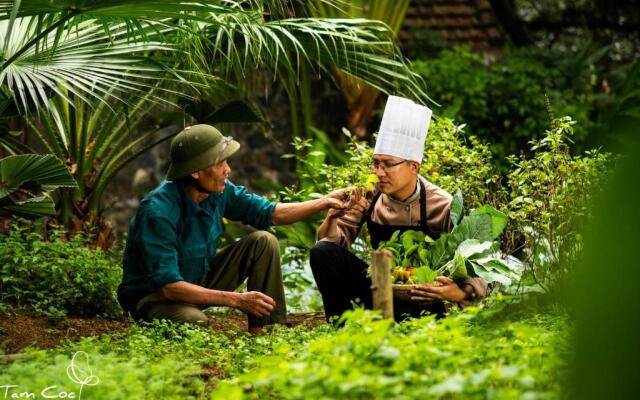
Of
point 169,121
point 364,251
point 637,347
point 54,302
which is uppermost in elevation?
point 637,347

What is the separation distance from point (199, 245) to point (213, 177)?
0.36m

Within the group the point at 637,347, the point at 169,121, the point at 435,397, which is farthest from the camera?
the point at 169,121

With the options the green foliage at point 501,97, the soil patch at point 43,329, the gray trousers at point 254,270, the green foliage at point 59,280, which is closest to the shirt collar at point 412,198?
the gray trousers at point 254,270

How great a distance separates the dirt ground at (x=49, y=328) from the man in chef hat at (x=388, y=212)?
1.97ft

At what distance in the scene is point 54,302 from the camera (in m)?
5.41

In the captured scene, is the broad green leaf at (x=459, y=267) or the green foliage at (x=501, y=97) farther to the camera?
the green foliage at (x=501, y=97)

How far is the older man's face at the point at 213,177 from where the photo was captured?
4.72 metres

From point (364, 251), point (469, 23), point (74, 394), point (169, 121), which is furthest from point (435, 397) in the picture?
point (469, 23)

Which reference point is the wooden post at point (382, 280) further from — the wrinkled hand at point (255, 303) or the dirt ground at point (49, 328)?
the dirt ground at point (49, 328)

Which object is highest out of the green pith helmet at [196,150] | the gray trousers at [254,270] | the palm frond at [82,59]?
the palm frond at [82,59]

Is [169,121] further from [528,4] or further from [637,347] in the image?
[528,4]

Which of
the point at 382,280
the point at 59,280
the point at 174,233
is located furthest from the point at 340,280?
the point at 59,280

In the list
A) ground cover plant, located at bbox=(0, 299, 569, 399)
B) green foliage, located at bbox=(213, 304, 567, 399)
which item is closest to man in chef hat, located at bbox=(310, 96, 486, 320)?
ground cover plant, located at bbox=(0, 299, 569, 399)

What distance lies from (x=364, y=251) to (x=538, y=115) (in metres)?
4.60
